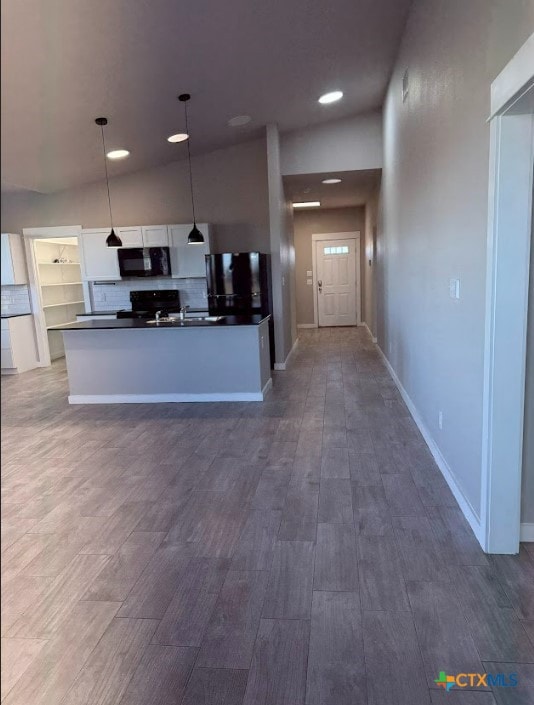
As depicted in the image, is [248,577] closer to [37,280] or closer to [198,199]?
[198,199]

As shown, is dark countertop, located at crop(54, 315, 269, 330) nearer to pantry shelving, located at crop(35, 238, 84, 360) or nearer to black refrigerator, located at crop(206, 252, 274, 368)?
black refrigerator, located at crop(206, 252, 274, 368)

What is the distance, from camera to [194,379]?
4.97 meters

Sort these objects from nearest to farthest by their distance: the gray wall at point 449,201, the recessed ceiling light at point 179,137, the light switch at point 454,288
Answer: the gray wall at point 449,201
the light switch at point 454,288
the recessed ceiling light at point 179,137

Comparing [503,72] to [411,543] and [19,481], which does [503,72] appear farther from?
[19,481]

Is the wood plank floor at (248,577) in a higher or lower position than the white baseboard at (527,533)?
lower

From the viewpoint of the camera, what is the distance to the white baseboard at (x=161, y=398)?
494 cm

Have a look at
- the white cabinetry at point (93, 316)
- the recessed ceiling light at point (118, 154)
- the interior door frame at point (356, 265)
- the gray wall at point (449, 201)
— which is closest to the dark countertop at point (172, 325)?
the gray wall at point (449, 201)

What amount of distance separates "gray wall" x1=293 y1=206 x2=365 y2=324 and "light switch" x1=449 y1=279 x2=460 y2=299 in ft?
25.1

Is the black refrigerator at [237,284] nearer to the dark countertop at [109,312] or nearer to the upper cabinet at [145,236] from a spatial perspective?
the dark countertop at [109,312]

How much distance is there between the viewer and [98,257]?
6.85 meters

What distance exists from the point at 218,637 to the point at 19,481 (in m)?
1.85

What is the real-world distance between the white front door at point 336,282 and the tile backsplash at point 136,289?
425cm

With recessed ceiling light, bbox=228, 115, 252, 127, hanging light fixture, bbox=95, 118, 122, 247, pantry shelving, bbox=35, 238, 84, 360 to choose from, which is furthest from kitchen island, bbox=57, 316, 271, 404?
pantry shelving, bbox=35, 238, 84, 360

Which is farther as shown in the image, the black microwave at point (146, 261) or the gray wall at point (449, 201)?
the black microwave at point (146, 261)
